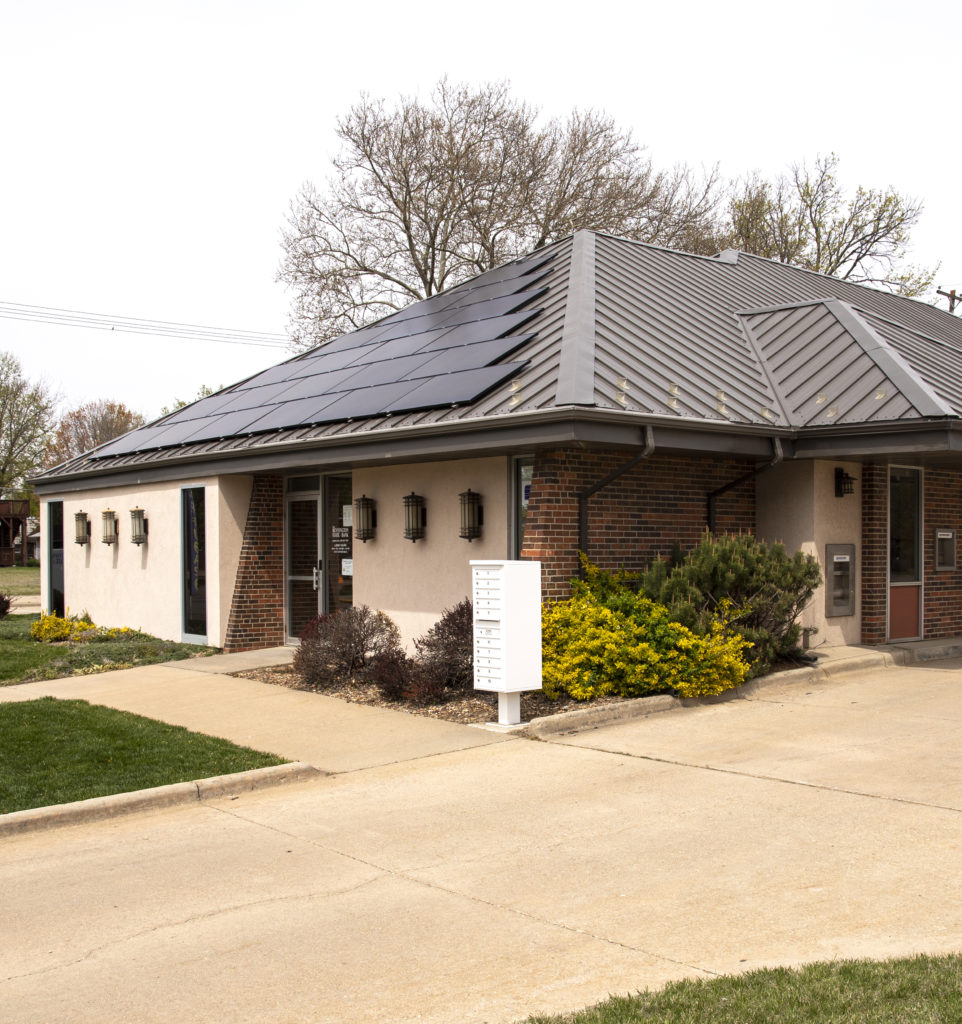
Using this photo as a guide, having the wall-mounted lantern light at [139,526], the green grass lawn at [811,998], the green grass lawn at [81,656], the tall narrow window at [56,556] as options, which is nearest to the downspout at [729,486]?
the green grass lawn at [81,656]

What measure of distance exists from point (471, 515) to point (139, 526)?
717cm

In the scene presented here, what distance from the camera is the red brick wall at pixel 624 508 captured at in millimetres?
11141

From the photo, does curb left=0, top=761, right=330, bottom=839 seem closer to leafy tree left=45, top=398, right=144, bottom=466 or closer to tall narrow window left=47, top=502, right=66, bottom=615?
tall narrow window left=47, top=502, right=66, bottom=615

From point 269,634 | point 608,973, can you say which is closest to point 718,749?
point 608,973

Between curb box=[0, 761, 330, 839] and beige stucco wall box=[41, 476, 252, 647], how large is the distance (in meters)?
7.27

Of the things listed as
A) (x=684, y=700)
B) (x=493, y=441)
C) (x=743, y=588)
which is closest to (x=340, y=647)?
(x=493, y=441)

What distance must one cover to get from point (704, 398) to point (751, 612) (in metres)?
2.60

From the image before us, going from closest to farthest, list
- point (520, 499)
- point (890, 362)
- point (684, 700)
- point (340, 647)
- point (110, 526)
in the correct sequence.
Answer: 1. point (684, 700)
2. point (520, 499)
3. point (340, 647)
4. point (890, 362)
5. point (110, 526)

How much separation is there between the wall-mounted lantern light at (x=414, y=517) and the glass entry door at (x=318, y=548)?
5.91 ft

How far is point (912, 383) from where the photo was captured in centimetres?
1216

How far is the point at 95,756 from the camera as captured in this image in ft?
28.6

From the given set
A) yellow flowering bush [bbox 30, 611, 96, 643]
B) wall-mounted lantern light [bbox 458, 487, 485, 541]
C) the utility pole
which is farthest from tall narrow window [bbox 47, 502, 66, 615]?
the utility pole

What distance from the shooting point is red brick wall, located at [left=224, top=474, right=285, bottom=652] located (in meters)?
15.3

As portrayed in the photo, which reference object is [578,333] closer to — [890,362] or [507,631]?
[890,362]
